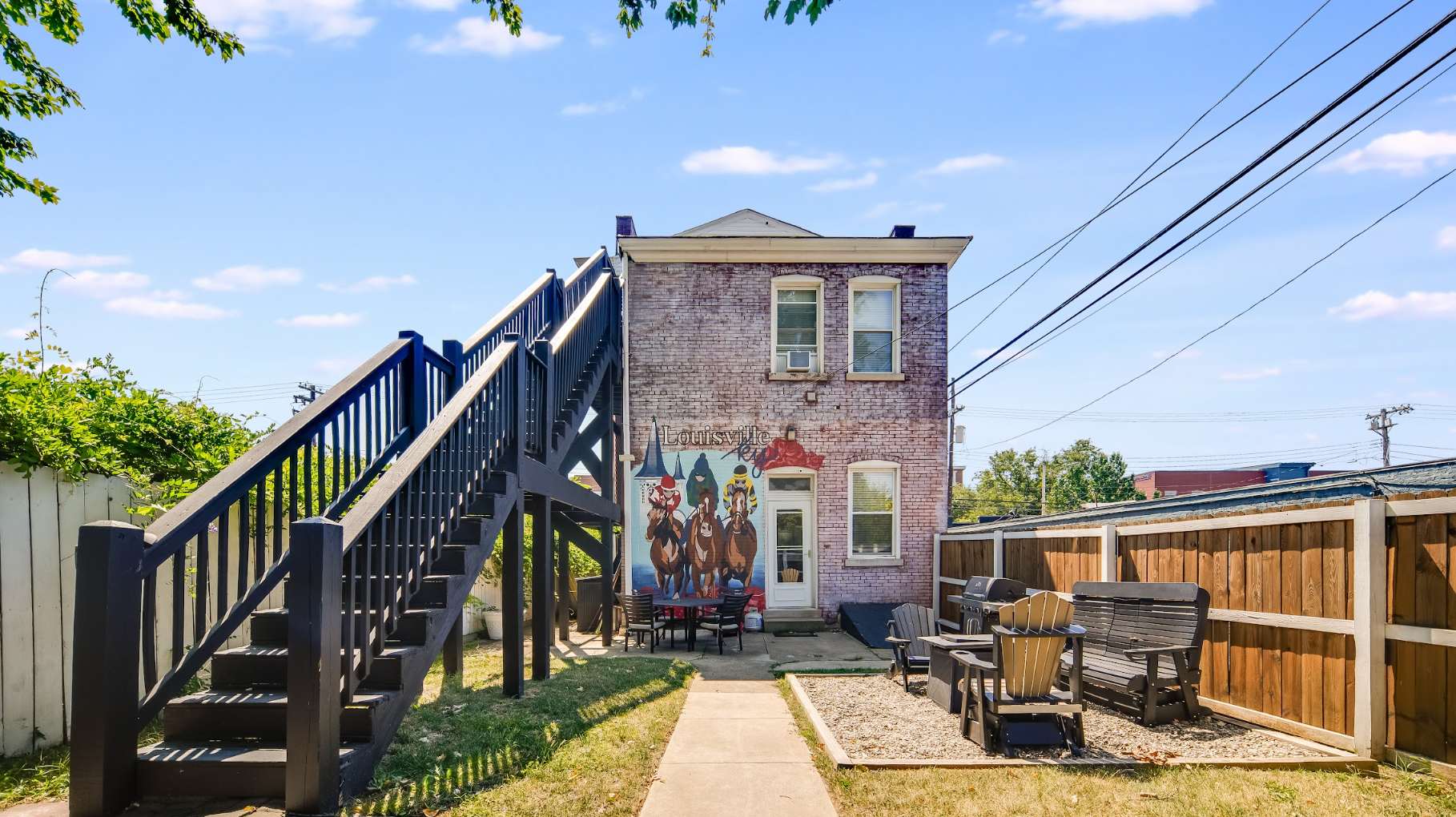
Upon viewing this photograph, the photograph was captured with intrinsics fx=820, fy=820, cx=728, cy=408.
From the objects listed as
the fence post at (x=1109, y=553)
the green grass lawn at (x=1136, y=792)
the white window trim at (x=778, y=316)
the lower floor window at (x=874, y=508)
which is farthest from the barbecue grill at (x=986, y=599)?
the white window trim at (x=778, y=316)

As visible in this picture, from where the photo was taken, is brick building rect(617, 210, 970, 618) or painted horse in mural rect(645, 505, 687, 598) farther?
brick building rect(617, 210, 970, 618)

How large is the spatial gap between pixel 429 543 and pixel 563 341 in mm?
4070

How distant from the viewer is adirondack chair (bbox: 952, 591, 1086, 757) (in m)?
5.68

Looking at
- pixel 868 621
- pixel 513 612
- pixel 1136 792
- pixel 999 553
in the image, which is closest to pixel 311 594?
pixel 513 612

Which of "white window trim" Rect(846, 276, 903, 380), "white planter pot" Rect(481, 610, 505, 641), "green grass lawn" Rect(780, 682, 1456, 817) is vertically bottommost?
"white planter pot" Rect(481, 610, 505, 641)

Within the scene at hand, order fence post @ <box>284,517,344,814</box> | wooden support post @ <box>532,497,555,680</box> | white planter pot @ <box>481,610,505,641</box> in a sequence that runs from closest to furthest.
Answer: fence post @ <box>284,517,344,814</box> → wooden support post @ <box>532,497,555,680</box> → white planter pot @ <box>481,610,505,641</box>

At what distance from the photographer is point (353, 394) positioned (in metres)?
5.33

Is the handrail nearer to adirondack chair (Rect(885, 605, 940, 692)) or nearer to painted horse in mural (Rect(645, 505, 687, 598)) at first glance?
adirondack chair (Rect(885, 605, 940, 692))

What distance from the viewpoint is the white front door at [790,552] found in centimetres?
1398

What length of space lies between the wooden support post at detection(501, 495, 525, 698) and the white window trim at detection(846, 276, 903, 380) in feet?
26.3

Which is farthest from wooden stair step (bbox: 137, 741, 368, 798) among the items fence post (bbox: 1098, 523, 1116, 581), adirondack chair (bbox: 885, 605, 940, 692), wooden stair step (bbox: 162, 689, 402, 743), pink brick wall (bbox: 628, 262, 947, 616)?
pink brick wall (bbox: 628, 262, 947, 616)

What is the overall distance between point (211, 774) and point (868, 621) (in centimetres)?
1037

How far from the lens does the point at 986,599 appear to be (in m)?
9.07

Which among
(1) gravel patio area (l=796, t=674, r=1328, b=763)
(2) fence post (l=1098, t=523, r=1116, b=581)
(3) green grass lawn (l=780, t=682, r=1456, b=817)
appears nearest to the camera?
(3) green grass lawn (l=780, t=682, r=1456, b=817)
